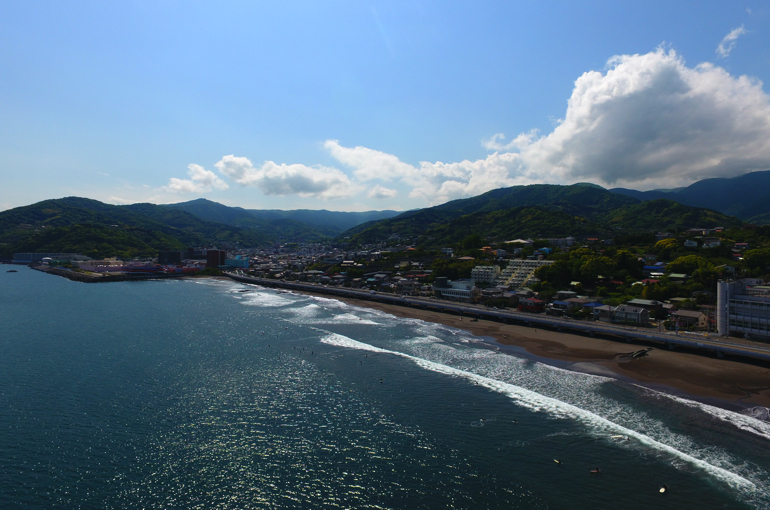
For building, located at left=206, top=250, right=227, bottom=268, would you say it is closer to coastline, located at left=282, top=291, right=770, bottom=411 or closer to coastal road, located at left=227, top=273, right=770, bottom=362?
coastal road, located at left=227, top=273, right=770, bottom=362

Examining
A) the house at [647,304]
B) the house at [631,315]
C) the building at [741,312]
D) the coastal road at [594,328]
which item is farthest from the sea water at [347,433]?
the house at [647,304]

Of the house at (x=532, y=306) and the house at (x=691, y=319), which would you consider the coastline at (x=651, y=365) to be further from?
the house at (x=691, y=319)

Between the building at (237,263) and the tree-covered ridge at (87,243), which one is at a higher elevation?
the tree-covered ridge at (87,243)

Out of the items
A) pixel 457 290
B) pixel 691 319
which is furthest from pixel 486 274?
pixel 691 319

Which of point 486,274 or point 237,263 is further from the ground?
point 237,263

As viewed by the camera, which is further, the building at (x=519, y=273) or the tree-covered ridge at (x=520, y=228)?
the tree-covered ridge at (x=520, y=228)

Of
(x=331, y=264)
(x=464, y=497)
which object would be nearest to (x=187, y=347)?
(x=464, y=497)

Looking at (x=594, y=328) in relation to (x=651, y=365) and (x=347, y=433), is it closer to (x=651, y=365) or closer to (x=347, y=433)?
(x=651, y=365)
